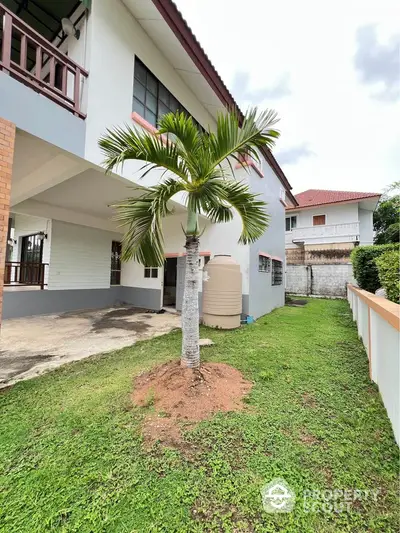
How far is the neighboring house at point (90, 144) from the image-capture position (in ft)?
12.2

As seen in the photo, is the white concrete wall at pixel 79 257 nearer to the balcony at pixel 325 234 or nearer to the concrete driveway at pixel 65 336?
the concrete driveway at pixel 65 336

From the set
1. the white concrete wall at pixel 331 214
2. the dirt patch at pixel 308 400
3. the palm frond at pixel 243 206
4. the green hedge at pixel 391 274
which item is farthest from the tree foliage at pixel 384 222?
the dirt patch at pixel 308 400

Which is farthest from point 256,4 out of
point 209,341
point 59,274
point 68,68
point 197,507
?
point 59,274

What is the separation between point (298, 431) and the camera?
243 cm

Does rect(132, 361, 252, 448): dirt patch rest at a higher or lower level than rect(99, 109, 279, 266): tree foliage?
lower

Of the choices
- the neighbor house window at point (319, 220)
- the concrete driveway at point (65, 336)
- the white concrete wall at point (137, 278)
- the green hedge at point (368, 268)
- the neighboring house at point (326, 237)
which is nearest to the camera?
the concrete driveway at point (65, 336)

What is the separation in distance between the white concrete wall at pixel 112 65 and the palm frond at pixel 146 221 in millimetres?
1883

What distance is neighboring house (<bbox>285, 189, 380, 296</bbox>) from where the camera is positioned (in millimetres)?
15664

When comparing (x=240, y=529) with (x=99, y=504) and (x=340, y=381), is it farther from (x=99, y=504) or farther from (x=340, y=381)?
(x=340, y=381)

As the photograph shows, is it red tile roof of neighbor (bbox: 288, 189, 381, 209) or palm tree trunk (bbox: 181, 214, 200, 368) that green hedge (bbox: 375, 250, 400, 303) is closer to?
palm tree trunk (bbox: 181, 214, 200, 368)

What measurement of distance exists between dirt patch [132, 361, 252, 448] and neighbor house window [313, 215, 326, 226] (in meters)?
19.3

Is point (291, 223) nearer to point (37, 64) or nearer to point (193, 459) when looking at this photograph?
point (37, 64)

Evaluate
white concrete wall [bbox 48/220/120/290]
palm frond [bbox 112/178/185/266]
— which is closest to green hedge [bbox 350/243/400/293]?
palm frond [bbox 112/178/185/266]

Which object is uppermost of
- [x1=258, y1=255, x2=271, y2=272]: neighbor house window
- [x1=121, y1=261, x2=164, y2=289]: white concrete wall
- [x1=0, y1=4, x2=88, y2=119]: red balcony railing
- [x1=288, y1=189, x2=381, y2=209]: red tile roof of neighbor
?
[x1=288, y1=189, x2=381, y2=209]: red tile roof of neighbor
